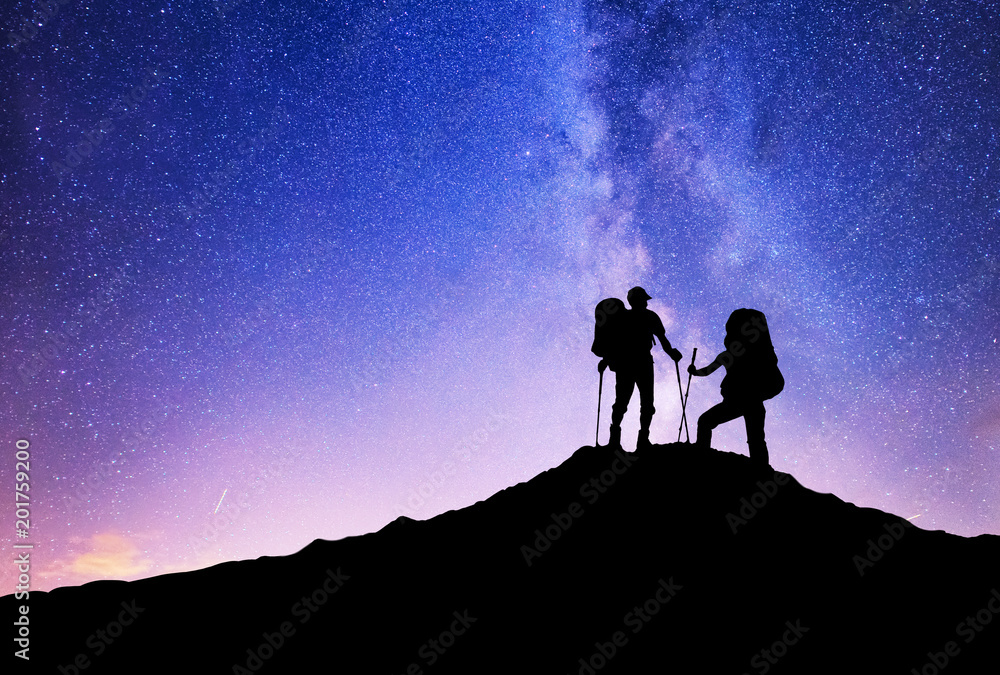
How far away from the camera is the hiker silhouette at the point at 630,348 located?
9.26 m

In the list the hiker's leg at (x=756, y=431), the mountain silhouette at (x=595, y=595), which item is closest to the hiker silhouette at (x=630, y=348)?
the mountain silhouette at (x=595, y=595)

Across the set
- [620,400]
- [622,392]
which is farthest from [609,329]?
[620,400]

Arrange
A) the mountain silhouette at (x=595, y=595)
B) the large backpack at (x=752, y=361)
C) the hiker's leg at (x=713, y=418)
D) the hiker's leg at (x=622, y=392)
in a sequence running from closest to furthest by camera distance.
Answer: the mountain silhouette at (x=595, y=595) < the large backpack at (x=752, y=361) < the hiker's leg at (x=713, y=418) < the hiker's leg at (x=622, y=392)

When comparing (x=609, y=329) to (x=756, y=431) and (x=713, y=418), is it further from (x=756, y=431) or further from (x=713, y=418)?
(x=756, y=431)

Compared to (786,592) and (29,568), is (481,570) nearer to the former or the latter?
Result: (786,592)

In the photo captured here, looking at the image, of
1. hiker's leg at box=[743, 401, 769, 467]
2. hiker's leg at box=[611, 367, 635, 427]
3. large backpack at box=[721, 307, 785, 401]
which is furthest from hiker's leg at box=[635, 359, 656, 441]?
hiker's leg at box=[743, 401, 769, 467]

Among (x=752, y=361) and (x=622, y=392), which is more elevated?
(x=752, y=361)

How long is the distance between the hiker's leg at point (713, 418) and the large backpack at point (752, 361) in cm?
22

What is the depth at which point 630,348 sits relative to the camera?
9.27 m

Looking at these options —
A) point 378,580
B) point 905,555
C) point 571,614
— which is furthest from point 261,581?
point 905,555

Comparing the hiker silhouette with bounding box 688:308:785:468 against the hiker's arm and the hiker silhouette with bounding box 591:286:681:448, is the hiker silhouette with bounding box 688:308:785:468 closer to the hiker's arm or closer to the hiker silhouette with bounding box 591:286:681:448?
the hiker's arm

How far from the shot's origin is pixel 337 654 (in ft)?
23.5

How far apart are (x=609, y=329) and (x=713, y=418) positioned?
2341mm

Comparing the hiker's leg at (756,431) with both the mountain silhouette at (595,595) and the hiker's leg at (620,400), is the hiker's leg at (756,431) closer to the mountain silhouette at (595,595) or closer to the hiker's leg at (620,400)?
the mountain silhouette at (595,595)
